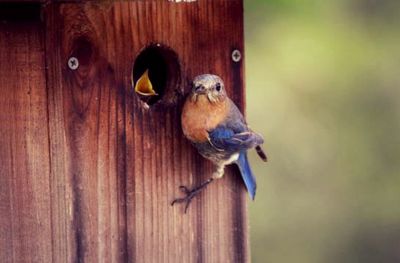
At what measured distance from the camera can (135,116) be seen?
4.45m

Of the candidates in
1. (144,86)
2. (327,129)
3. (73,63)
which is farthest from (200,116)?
(327,129)

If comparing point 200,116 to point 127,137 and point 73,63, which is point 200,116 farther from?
point 73,63

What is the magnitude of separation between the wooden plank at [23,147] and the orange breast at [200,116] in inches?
18.2

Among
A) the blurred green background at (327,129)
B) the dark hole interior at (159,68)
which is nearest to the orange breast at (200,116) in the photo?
the dark hole interior at (159,68)

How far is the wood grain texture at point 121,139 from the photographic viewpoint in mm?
4309

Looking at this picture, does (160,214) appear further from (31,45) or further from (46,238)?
(31,45)

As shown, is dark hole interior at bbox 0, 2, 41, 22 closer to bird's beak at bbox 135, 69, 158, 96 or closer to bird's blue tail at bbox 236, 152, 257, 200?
bird's beak at bbox 135, 69, 158, 96

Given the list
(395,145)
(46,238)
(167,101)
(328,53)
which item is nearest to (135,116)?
(167,101)

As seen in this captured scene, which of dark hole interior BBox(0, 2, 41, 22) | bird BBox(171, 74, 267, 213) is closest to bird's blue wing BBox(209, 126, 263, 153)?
bird BBox(171, 74, 267, 213)

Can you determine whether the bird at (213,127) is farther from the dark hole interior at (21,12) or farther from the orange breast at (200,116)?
the dark hole interior at (21,12)

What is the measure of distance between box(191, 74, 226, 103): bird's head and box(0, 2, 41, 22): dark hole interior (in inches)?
21.7

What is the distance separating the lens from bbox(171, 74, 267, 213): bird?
449 centimetres

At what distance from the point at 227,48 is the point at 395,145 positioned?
3586 mm

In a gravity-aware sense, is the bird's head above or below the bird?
above
